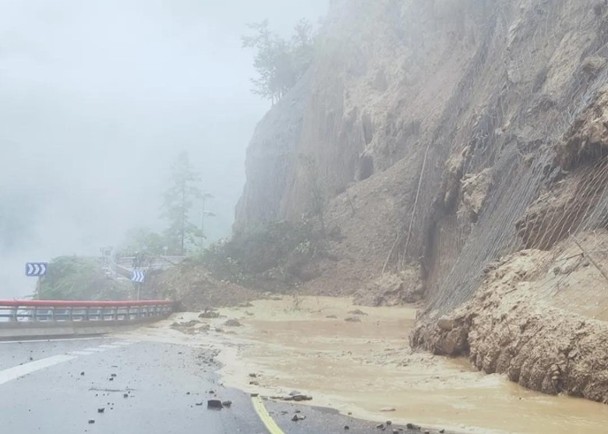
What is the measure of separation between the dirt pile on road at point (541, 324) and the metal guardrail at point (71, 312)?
1187 centimetres

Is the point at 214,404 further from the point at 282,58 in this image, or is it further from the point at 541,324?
the point at 282,58

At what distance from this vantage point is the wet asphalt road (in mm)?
6914

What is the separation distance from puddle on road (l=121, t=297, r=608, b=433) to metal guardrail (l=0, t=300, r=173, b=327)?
187 centimetres

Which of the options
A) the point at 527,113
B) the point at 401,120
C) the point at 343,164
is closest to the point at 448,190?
the point at 527,113

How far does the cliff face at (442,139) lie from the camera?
556 inches

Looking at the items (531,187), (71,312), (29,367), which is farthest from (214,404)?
(71,312)

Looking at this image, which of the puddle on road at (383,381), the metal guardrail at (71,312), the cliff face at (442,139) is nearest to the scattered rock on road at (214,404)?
the puddle on road at (383,381)

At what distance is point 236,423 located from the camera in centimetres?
717

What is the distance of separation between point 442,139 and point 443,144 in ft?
1.91

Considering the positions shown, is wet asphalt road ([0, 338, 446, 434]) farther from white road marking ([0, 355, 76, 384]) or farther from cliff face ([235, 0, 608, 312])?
cliff face ([235, 0, 608, 312])

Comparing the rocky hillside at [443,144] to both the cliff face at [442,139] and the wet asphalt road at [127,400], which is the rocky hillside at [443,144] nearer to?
the cliff face at [442,139]

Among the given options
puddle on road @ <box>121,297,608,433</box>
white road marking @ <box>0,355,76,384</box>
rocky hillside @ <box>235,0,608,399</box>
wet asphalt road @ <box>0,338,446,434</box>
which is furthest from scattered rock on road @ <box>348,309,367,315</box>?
white road marking @ <box>0,355,76,384</box>

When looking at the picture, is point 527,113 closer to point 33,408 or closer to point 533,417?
point 533,417

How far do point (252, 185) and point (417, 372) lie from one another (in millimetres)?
58999
